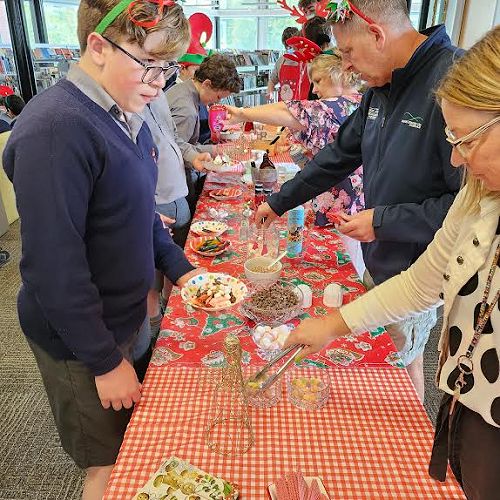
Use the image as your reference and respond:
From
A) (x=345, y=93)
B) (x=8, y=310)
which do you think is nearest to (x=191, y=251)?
(x=345, y=93)

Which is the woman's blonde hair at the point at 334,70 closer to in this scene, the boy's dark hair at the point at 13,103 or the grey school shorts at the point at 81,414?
the grey school shorts at the point at 81,414

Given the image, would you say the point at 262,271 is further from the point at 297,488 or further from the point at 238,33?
the point at 238,33

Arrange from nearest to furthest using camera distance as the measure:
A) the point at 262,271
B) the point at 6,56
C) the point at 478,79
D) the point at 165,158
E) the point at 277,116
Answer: the point at 478,79 → the point at 262,271 → the point at 165,158 → the point at 277,116 → the point at 6,56

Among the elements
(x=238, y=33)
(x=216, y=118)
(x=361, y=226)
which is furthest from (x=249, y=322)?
(x=238, y=33)

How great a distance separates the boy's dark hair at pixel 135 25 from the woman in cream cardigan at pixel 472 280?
2.06 feet


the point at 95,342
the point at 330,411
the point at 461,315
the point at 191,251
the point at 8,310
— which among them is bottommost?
the point at 8,310

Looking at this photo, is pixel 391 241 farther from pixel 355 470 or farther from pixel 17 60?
pixel 17 60

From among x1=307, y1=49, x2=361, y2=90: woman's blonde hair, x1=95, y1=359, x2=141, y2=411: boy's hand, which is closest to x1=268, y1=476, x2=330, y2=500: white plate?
x1=95, y1=359, x2=141, y2=411: boy's hand

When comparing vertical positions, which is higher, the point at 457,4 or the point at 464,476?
the point at 457,4

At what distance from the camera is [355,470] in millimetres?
975

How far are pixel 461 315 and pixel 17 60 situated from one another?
6.29m

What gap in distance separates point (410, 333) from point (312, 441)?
87cm

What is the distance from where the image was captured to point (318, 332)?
1.15 metres

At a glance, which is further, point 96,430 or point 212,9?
point 212,9
